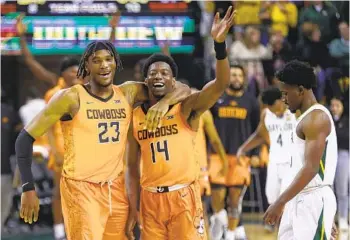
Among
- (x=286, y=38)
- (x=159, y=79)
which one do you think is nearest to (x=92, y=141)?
(x=159, y=79)

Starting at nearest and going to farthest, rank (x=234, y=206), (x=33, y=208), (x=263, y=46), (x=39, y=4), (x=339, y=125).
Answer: (x=33, y=208)
(x=234, y=206)
(x=339, y=125)
(x=39, y=4)
(x=263, y=46)

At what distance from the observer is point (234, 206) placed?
10.2m

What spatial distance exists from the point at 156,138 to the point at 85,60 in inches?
32.6

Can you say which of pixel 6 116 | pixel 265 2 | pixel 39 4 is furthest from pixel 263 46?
→ pixel 6 116

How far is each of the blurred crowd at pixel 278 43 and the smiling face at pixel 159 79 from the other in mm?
5680

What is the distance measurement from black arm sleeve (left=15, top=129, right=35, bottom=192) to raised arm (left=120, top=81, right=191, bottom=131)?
2.92ft

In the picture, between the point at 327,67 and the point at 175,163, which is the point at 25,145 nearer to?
the point at 175,163

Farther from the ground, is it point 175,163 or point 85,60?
point 85,60

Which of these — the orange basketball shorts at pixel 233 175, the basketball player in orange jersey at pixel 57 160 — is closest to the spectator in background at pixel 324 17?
the orange basketball shorts at pixel 233 175

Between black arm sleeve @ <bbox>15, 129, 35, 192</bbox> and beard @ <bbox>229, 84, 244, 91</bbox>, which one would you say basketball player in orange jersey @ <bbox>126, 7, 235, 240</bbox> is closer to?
black arm sleeve @ <bbox>15, 129, 35, 192</bbox>

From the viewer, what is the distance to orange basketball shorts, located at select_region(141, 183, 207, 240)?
6.37m

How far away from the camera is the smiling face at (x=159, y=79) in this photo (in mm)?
6441

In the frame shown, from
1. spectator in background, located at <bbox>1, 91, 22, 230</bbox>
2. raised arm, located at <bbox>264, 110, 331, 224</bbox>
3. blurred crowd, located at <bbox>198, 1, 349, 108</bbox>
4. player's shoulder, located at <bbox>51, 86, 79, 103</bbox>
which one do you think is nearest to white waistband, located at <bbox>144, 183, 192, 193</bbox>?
raised arm, located at <bbox>264, 110, 331, 224</bbox>

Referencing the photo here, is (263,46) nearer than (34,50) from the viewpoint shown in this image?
No
